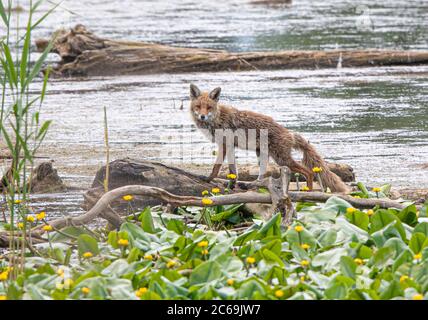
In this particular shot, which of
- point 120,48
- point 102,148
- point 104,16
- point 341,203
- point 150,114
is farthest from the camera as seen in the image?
point 104,16

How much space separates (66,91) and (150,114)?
2.60m

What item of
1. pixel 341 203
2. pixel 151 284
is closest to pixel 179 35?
pixel 341 203

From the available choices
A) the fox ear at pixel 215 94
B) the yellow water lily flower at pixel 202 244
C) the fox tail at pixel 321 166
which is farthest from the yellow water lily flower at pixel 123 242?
the fox ear at pixel 215 94

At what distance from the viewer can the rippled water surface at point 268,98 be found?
11.7 meters

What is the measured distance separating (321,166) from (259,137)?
2.14 ft

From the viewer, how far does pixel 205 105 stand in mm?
9938

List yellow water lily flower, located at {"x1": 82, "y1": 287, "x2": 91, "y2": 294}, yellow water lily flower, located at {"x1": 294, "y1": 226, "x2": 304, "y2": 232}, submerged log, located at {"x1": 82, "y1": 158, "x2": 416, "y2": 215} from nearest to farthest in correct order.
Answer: yellow water lily flower, located at {"x1": 82, "y1": 287, "x2": 91, "y2": 294} < yellow water lily flower, located at {"x1": 294, "y1": 226, "x2": 304, "y2": 232} < submerged log, located at {"x1": 82, "y1": 158, "x2": 416, "y2": 215}

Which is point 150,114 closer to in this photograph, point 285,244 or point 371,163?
point 371,163

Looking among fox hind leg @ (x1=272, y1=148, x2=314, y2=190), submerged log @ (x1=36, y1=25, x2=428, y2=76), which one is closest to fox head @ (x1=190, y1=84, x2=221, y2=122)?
fox hind leg @ (x1=272, y1=148, x2=314, y2=190)

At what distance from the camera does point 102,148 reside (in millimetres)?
12156

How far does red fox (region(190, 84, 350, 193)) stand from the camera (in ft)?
31.0

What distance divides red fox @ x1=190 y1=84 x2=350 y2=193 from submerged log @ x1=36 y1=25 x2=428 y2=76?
797 cm

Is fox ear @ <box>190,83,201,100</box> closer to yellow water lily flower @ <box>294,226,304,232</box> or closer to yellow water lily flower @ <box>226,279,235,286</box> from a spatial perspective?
yellow water lily flower @ <box>294,226,304,232</box>

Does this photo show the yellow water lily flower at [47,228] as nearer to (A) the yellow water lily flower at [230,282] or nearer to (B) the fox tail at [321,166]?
(A) the yellow water lily flower at [230,282]
